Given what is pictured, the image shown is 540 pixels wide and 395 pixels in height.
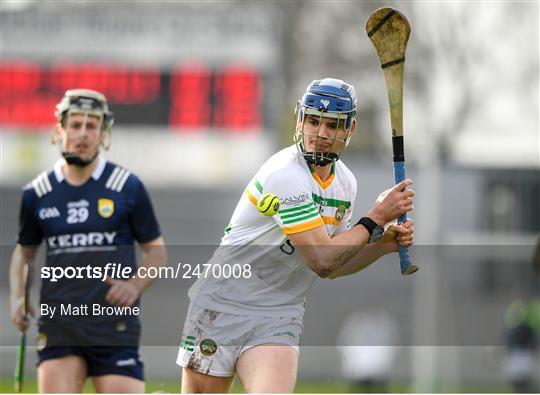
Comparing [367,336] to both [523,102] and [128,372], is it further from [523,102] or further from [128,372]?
[128,372]

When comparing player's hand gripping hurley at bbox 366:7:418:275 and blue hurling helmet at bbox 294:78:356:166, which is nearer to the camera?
blue hurling helmet at bbox 294:78:356:166

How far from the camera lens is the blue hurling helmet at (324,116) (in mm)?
5801

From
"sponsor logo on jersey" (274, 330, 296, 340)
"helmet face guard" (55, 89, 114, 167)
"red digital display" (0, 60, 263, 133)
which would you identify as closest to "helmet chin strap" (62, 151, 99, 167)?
"helmet face guard" (55, 89, 114, 167)

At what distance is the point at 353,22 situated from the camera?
1066 inches

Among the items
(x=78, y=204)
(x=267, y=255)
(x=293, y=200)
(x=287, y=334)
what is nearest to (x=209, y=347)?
(x=287, y=334)

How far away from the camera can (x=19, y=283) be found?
6797 mm

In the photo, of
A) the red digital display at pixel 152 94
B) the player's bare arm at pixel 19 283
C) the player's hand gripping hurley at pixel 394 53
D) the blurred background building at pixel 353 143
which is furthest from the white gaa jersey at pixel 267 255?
the red digital display at pixel 152 94

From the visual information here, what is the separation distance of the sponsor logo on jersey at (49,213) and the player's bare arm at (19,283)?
0.22 m

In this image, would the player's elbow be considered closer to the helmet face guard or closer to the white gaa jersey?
the white gaa jersey

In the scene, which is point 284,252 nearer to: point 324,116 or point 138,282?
point 324,116

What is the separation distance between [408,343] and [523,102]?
7.13 metres

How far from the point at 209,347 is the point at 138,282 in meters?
0.94

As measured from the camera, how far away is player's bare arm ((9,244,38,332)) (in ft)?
22.3

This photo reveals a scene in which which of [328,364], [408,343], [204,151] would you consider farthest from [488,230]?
[204,151]
